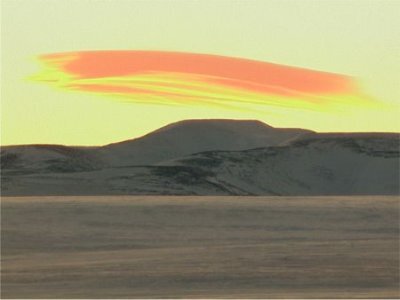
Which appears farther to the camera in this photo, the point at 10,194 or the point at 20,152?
the point at 20,152

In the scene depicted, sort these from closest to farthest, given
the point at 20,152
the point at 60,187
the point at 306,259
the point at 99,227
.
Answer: the point at 306,259
the point at 99,227
the point at 60,187
the point at 20,152

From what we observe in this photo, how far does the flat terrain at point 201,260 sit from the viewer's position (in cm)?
1980

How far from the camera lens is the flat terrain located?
19.8 meters

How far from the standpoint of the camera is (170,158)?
126 meters

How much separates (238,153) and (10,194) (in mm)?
35953

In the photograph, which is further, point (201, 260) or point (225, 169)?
point (225, 169)

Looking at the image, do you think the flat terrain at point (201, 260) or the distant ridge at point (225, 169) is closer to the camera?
the flat terrain at point (201, 260)

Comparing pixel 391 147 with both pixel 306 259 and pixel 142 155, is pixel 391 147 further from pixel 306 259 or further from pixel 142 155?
pixel 306 259

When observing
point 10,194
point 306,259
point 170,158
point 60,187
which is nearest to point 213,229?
point 306,259

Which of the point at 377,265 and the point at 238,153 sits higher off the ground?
the point at 238,153

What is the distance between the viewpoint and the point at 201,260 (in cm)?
2470

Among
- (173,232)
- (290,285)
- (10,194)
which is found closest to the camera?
(290,285)

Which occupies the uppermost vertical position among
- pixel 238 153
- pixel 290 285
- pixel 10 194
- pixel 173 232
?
pixel 238 153

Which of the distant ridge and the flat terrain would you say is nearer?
the flat terrain
